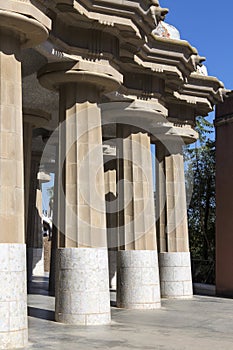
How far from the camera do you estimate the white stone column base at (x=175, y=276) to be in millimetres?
26344

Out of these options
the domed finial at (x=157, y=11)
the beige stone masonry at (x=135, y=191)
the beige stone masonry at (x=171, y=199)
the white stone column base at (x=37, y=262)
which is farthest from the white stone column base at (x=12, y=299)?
the white stone column base at (x=37, y=262)

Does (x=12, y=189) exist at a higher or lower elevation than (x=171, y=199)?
lower

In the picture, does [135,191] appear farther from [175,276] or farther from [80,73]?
[80,73]

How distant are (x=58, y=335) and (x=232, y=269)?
14.2m

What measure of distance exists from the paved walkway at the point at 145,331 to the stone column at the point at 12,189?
904mm

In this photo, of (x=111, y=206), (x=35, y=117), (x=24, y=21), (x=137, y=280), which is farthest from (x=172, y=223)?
(x=24, y=21)

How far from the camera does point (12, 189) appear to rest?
1357cm

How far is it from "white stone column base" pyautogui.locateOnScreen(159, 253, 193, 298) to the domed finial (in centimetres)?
1190

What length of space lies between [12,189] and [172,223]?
14.9m

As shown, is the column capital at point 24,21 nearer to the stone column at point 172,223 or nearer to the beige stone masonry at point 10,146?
the beige stone masonry at point 10,146

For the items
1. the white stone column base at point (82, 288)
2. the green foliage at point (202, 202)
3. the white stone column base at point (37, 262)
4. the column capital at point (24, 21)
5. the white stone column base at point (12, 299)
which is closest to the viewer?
the white stone column base at point (12, 299)

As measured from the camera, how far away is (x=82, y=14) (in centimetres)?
1719

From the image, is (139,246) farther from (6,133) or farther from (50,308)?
(6,133)

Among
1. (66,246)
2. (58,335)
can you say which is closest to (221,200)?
(66,246)
